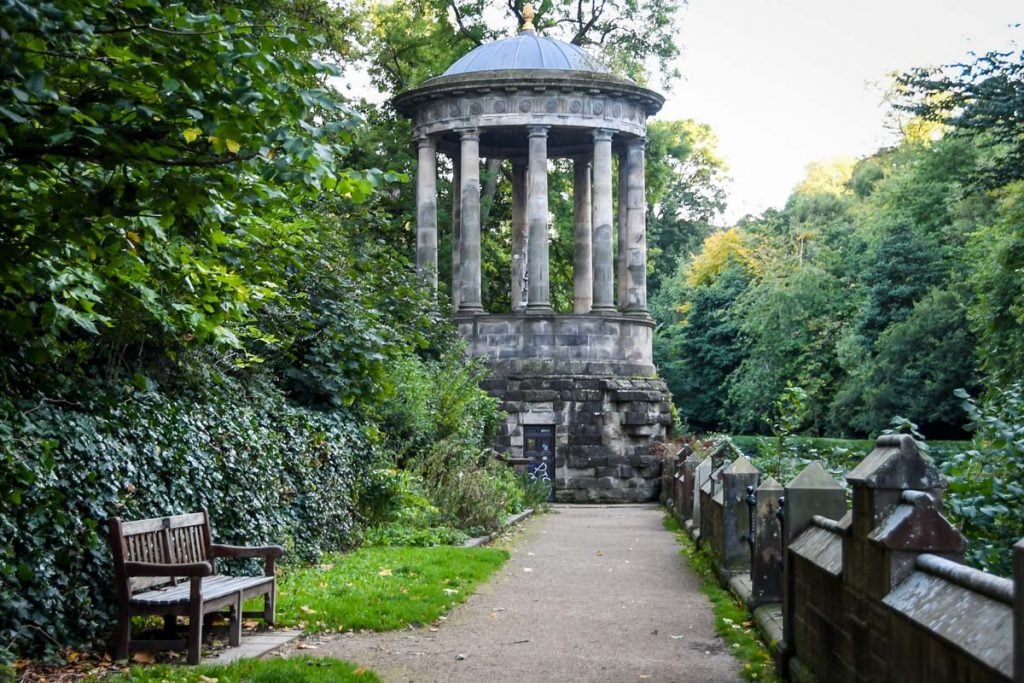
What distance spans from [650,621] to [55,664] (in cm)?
504

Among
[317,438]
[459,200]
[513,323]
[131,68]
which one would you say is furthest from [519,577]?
[459,200]

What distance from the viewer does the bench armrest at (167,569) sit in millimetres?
8750

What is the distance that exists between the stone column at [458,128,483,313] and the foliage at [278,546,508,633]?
18151mm

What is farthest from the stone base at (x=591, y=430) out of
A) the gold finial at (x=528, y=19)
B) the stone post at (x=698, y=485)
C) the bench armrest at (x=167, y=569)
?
the bench armrest at (x=167, y=569)

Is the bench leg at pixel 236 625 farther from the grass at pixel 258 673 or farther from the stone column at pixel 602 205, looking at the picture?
the stone column at pixel 602 205

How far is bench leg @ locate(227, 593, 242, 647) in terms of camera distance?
31.2 feet

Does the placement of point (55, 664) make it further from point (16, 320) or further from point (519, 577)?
point (519, 577)

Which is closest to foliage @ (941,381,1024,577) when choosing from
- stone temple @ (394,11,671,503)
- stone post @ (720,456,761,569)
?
stone post @ (720,456,761,569)

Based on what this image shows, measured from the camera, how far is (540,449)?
33031 mm

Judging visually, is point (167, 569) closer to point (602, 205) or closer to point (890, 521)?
point (890, 521)

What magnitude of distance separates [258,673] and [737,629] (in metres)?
4.07

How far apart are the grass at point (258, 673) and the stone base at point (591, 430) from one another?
2375cm

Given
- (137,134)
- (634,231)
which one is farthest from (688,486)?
(137,134)

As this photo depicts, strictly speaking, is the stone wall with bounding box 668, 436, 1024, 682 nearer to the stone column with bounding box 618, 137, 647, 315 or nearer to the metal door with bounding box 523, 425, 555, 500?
the metal door with bounding box 523, 425, 555, 500
